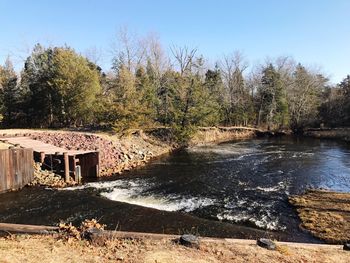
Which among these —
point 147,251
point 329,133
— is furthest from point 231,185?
point 329,133

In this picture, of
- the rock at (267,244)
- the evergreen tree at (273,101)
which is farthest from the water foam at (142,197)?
the evergreen tree at (273,101)

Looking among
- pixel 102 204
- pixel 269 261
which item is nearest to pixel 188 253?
pixel 269 261

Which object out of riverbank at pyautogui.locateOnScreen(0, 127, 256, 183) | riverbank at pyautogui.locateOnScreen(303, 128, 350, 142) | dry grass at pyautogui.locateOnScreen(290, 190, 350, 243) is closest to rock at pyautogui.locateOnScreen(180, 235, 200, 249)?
dry grass at pyautogui.locateOnScreen(290, 190, 350, 243)

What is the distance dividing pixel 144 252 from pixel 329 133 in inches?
1733

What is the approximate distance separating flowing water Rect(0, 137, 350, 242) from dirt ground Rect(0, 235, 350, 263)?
4076mm

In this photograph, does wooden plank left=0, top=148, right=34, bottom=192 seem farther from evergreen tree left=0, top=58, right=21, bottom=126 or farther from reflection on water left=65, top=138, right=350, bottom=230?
evergreen tree left=0, top=58, right=21, bottom=126

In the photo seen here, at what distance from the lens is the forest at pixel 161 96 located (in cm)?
3325

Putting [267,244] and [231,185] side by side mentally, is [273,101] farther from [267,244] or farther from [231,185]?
[267,244]

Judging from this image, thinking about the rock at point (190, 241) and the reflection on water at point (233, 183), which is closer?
the rock at point (190, 241)

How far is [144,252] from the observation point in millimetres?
6863

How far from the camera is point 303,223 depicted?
1184cm

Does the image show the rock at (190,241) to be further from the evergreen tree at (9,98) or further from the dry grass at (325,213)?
the evergreen tree at (9,98)

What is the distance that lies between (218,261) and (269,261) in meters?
1.08

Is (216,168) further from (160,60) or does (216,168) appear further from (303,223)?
(160,60)
